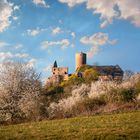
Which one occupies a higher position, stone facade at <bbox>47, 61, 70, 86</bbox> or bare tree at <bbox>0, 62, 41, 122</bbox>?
stone facade at <bbox>47, 61, 70, 86</bbox>

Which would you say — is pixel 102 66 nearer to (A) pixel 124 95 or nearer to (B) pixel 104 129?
(A) pixel 124 95

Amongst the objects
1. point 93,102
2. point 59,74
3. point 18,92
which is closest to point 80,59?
point 59,74

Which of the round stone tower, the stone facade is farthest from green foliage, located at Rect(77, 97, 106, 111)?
the round stone tower

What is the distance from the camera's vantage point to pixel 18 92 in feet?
121

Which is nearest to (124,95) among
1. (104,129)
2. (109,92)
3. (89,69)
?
(109,92)

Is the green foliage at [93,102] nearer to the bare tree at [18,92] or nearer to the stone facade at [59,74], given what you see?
the bare tree at [18,92]

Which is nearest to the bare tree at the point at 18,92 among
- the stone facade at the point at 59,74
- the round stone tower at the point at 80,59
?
the stone facade at the point at 59,74

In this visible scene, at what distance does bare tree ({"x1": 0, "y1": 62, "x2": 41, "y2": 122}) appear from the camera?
112 ft

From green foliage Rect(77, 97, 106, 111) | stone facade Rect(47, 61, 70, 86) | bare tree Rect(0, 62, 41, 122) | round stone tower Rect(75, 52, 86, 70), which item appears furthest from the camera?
round stone tower Rect(75, 52, 86, 70)

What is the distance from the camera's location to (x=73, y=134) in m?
12.7

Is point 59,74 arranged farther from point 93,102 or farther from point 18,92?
point 93,102

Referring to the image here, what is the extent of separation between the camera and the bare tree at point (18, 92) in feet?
112

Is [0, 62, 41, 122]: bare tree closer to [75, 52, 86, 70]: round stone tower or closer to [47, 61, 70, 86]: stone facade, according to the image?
[47, 61, 70, 86]: stone facade

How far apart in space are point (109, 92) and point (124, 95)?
2.55 m
